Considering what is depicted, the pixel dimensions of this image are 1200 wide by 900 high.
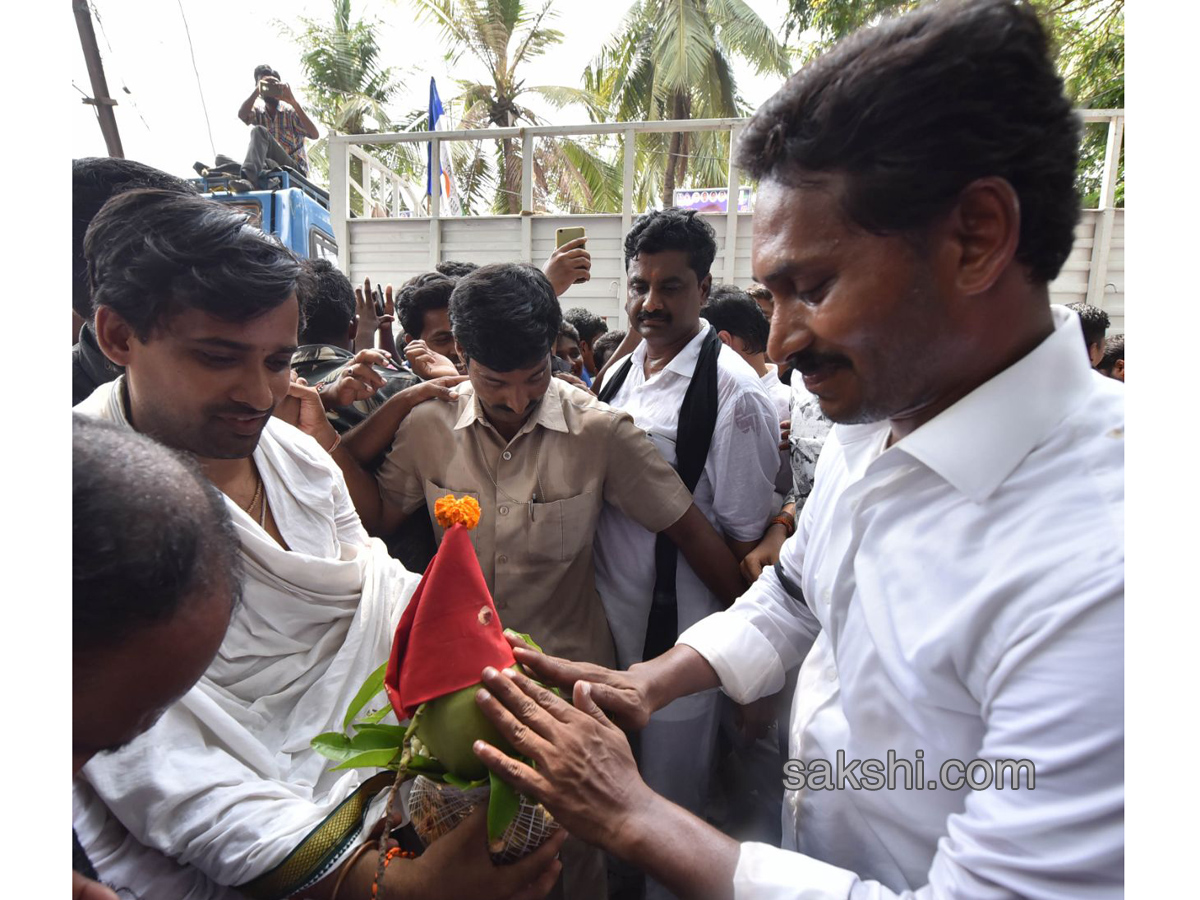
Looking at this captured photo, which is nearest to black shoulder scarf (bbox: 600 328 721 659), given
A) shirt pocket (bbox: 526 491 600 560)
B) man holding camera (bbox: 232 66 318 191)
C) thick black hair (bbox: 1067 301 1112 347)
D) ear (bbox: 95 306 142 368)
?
shirt pocket (bbox: 526 491 600 560)

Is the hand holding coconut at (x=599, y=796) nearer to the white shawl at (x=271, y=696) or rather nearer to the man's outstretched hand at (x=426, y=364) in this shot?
the white shawl at (x=271, y=696)

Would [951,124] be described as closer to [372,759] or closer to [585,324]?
[372,759]

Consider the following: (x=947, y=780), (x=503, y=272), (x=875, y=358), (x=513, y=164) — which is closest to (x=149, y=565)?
(x=875, y=358)

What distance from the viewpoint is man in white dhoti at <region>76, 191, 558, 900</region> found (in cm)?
130

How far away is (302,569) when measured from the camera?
5.48ft

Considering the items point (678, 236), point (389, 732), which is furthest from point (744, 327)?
point (389, 732)

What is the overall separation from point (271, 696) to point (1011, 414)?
164 centimetres

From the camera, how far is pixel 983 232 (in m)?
1.09

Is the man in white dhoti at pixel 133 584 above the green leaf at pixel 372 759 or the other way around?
above

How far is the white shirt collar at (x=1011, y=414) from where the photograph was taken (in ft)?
3.56

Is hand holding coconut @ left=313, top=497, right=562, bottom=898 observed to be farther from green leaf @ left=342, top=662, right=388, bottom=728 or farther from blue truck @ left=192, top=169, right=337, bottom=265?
blue truck @ left=192, top=169, right=337, bottom=265

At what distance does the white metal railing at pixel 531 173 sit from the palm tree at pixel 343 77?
1049cm

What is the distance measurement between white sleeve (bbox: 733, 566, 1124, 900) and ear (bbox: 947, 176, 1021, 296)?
1.60 feet

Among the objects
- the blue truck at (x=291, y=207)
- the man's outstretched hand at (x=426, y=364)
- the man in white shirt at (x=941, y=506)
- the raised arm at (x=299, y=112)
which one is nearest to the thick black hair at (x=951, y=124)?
the man in white shirt at (x=941, y=506)
